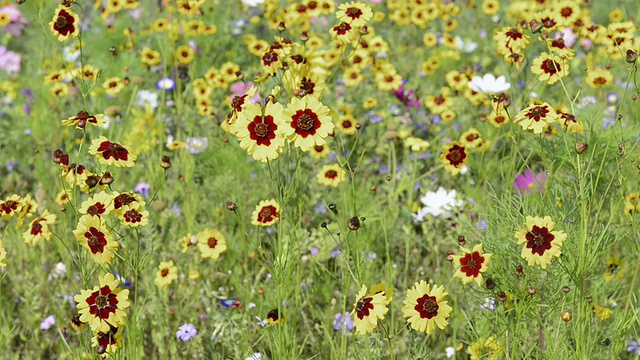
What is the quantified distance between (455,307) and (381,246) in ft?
2.04

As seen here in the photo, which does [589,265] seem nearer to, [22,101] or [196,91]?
[196,91]

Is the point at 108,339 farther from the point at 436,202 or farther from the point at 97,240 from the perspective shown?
the point at 436,202

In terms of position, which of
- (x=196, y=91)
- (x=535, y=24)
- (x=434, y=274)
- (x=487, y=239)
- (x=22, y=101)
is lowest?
(x=22, y=101)

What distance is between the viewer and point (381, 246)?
2.92m

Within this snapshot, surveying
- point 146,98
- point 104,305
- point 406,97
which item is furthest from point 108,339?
point 146,98

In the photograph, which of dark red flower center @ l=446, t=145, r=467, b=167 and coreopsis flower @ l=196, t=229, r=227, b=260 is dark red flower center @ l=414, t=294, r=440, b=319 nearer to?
dark red flower center @ l=446, t=145, r=467, b=167

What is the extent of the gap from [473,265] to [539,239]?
20 centimetres

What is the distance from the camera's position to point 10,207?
1907mm

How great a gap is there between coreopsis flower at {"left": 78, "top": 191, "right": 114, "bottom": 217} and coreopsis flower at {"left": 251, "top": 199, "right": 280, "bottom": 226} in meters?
0.62

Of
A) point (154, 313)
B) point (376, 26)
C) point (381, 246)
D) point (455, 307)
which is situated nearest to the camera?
point (455, 307)

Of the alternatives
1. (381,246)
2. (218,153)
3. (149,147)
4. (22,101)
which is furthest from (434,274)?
(22,101)

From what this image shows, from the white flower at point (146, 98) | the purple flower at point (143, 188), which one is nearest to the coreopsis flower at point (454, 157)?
the purple flower at point (143, 188)

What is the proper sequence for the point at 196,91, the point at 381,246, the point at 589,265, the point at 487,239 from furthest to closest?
the point at 196,91, the point at 381,246, the point at 487,239, the point at 589,265

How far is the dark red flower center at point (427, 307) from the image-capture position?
166cm
